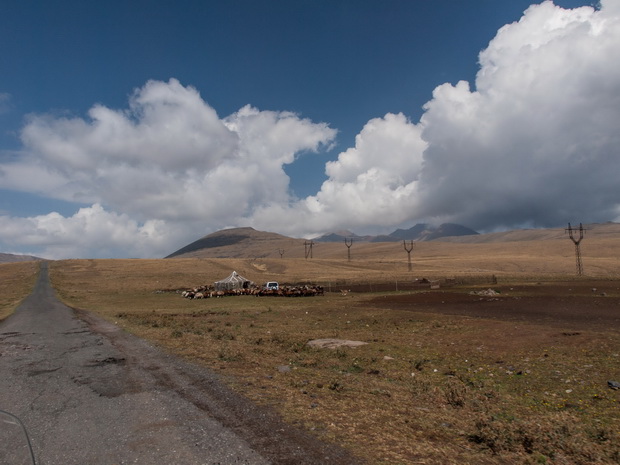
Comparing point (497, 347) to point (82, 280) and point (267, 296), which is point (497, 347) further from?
point (82, 280)

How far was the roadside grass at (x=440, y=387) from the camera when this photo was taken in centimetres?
681

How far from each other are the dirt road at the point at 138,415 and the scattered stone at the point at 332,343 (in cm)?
645

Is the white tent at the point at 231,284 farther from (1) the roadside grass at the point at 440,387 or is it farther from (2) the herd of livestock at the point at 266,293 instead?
(1) the roadside grass at the point at 440,387

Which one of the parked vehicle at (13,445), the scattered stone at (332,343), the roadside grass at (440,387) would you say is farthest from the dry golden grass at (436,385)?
the parked vehicle at (13,445)

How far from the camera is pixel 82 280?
3214 inches

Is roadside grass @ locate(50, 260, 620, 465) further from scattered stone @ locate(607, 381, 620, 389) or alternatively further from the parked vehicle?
the parked vehicle

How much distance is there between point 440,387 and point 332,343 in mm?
7650

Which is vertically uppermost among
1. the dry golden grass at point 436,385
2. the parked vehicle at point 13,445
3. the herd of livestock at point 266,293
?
the parked vehicle at point 13,445

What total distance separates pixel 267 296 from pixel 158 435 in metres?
49.9

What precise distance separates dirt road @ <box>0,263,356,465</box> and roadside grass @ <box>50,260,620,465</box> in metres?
0.78

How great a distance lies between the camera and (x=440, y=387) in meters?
10.9

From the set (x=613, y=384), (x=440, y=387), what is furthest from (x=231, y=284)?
(x=613, y=384)

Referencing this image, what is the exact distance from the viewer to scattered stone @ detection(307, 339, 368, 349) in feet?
57.0

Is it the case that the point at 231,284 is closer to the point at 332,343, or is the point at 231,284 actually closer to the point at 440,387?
the point at 332,343
